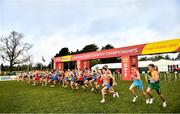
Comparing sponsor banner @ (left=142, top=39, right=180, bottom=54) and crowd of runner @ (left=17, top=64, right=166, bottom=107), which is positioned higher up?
sponsor banner @ (left=142, top=39, right=180, bottom=54)

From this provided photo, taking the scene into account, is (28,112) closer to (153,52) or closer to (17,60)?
(153,52)

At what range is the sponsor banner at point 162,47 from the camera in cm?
2205

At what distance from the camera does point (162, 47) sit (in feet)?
76.8

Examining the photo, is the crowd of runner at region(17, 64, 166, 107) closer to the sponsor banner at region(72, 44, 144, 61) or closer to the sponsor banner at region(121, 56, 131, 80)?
the sponsor banner at region(121, 56, 131, 80)

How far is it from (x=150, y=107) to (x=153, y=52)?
15799 millimetres

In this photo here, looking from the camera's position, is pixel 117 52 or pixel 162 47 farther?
pixel 117 52

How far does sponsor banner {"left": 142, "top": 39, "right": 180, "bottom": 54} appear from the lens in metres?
22.0

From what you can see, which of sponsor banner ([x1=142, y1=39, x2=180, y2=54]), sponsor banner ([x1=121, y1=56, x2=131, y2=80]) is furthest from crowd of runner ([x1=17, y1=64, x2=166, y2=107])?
sponsor banner ([x1=142, y1=39, x2=180, y2=54])

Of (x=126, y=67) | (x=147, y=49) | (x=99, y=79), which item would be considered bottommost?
(x=99, y=79)

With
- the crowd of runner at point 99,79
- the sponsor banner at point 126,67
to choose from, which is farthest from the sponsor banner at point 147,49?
the crowd of runner at point 99,79

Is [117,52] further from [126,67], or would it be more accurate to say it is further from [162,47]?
[162,47]

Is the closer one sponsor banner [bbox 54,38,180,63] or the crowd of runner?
the crowd of runner

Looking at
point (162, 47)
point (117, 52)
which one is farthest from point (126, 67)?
point (162, 47)

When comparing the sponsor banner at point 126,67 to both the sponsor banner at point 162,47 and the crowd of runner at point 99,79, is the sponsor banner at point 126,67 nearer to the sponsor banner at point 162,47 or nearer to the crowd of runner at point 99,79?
the sponsor banner at point 162,47
